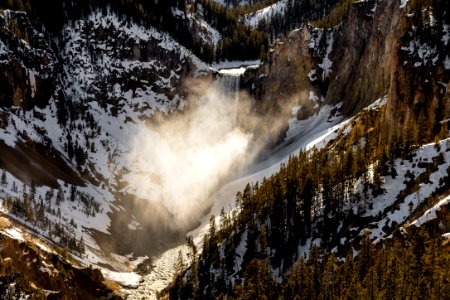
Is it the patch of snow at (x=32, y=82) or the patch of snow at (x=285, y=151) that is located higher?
the patch of snow at (x=32, y=82)

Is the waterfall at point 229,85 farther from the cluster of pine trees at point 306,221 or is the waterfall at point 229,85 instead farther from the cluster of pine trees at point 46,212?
the cluster of pine trees at point 306,221

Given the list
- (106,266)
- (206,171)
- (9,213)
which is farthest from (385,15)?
(9,213)

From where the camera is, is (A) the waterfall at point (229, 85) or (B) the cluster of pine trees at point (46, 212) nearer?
(B) the cluster of pine trees at point (46, 212)

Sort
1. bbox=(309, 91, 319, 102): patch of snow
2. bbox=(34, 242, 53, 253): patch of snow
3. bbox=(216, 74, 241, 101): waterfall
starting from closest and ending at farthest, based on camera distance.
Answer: bbox=(34, 242, 53, 253): patch of snow → bbox=(309, 91, 319, 102): patch of snow → bbox=(216, 74, 241, 101): waterfall

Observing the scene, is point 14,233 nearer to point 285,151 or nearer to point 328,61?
point 285,151

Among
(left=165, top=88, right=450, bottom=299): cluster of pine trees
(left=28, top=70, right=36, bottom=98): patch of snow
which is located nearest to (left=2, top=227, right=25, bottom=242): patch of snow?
(left=165, top=88, right=450, bottom=299): cluster of pine trees

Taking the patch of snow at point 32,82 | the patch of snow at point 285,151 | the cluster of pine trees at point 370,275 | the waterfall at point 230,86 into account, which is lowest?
the cluster of pine trees at point 370,275

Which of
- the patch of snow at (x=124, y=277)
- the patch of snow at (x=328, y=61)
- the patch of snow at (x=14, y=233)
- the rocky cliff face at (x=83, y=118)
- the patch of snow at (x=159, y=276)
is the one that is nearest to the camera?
the patch of snow at (x=14, y=233)

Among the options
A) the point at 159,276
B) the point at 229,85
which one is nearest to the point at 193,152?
the point at 229,85

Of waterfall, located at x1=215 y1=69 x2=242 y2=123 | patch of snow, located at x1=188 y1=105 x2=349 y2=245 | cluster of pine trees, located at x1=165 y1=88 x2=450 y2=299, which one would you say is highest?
waterfall, located at x1=215 y1=69 x2=242 y2=123

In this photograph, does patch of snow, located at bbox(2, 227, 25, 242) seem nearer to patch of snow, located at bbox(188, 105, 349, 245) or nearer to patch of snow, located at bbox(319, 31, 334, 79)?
patch of snow, located at bbox(188, 105, 349, 245)

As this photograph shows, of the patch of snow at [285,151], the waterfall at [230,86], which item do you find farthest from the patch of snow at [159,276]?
the waterfall at [230,86]
